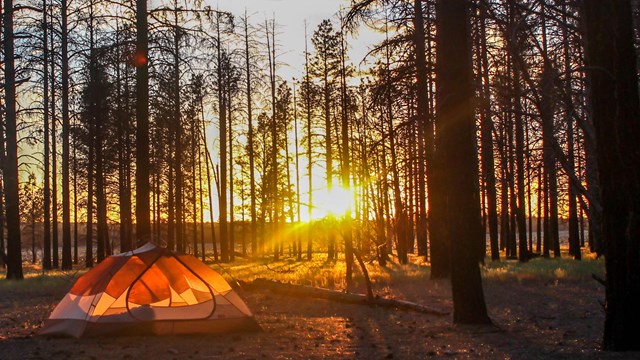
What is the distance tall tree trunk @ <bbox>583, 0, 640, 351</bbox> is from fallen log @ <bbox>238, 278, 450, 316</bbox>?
491cm

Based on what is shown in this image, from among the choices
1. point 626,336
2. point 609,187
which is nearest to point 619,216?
Result: point 609,187

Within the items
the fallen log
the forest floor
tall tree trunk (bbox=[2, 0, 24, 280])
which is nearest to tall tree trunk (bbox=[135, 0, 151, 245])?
the forest floor

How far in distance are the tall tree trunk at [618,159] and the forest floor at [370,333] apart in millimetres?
519

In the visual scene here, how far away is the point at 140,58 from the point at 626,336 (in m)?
11.1

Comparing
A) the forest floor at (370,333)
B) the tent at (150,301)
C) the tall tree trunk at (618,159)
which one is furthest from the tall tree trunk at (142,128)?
the tall tree trunk at (618,159)

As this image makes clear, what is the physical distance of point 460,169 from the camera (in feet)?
32.8

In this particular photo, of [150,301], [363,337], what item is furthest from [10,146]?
[363,337]

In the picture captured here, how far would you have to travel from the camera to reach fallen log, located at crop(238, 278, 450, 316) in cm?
1260

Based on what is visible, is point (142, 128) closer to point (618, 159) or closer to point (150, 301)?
point (150, 301)

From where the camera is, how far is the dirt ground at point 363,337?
837 cm

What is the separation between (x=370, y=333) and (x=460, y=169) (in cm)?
303

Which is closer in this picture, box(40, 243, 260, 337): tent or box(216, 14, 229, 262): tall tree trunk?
box(40, 243, 260, 337): tent

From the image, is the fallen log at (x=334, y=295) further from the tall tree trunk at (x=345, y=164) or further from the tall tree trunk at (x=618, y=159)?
the tall tree trunk at (x=618, y=159)

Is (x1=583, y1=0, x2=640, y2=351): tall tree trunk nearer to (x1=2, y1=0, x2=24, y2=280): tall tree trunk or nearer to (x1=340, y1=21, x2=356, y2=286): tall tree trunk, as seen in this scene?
(x1=340, y1=21, x2=356, y2=286): tall tree trunk
